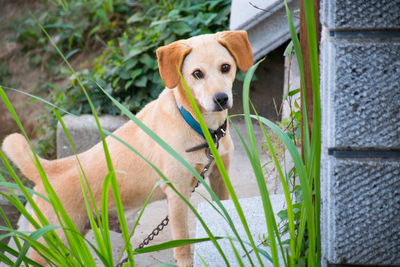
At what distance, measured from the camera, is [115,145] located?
103 inches

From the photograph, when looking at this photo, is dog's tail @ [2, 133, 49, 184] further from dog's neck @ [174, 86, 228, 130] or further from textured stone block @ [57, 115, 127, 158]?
textured stone block @ [57, 115, 127, 158]

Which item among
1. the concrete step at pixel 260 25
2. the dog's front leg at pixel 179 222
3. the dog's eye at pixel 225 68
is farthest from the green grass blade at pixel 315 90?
the concrete step at pixel 260 25

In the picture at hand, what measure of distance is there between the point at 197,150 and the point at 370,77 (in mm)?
1271

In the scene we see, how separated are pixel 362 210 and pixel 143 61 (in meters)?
3.56

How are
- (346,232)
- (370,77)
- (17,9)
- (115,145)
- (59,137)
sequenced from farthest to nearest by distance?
(17,9)
(59,137)
(115,145)
(346,232)
(370,77)

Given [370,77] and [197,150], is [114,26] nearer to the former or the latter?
[197,150]

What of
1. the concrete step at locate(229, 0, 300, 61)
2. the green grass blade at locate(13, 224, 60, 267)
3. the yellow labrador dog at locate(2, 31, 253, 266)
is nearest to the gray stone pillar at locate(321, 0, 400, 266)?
the green grass blade at locate(13, 224, 60, 267)

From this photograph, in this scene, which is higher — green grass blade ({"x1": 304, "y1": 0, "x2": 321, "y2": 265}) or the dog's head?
green grass blade ({"x1": 304, "y1": 0, "x2": 321, "y2": 265})

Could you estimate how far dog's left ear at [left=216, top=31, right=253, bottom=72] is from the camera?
229 cm

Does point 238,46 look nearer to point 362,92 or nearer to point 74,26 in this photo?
point 362,92

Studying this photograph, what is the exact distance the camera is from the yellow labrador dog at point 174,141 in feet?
7.41

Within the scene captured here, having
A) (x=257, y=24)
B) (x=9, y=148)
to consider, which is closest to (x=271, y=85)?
(x=257, y=24)

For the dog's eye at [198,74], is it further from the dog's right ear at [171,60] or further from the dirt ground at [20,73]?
the dirt ground at [20,73]

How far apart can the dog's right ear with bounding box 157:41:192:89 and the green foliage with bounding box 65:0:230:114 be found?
2166mm
